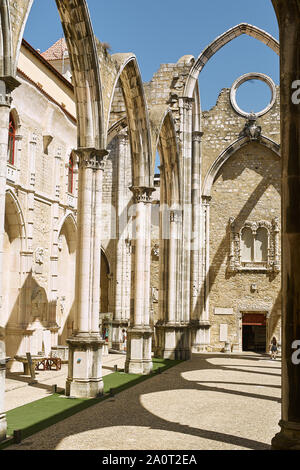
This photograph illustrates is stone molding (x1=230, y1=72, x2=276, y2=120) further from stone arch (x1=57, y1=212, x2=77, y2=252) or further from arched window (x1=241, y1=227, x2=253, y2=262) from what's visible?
stone arch (x1=57, y1=212, x2=77, y2=252)

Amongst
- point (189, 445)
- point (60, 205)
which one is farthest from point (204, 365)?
point (189, 445)

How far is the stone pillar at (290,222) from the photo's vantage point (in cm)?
565

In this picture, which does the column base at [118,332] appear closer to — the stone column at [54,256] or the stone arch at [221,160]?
the stone column at [54,256]

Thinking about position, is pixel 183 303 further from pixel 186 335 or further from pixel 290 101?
pixel 290 101

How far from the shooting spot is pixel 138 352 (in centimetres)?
1549

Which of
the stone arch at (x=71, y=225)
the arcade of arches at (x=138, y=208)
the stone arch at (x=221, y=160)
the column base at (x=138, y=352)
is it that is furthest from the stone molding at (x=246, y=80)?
the column base at (x=138, y=352)

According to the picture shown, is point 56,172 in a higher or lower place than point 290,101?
higher

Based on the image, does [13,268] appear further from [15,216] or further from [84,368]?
[84,368]

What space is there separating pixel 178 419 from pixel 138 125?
30.4ft

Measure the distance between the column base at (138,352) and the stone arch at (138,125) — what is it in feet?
13.8

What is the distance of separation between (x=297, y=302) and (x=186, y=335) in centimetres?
1468

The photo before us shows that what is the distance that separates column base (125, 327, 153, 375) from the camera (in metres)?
15.3

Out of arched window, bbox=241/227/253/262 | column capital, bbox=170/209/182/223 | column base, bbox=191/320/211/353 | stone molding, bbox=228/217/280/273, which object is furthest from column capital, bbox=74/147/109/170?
arched window, bbox=241/227/253/262

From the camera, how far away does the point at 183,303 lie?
20.4 meters
